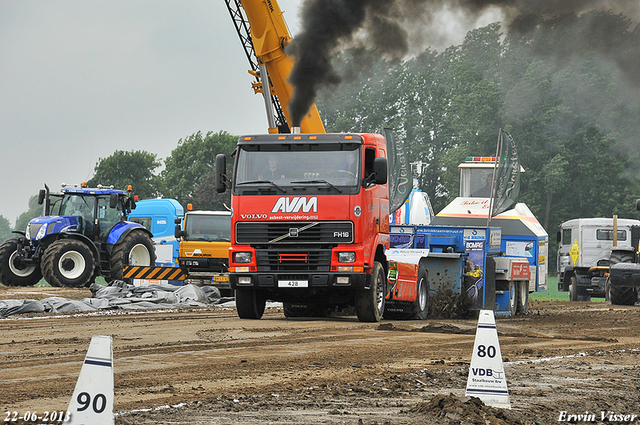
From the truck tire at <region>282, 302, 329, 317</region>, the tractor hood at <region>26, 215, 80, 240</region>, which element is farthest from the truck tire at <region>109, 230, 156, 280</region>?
the truck tire at <region>282, 302, 329, 317</region>

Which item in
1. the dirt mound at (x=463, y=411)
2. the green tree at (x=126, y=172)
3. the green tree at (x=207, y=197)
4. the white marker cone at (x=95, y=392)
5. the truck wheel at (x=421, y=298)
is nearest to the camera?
the white marker cone at (x=95, y=392)

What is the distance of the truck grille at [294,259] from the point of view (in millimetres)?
14391

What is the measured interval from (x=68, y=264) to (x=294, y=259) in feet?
38.2

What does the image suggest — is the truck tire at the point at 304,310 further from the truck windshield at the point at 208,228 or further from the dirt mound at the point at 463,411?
the dirt mound at the point at 463,411

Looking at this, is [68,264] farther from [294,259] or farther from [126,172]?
[126,172]

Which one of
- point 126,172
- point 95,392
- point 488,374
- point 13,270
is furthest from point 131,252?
point 126,172

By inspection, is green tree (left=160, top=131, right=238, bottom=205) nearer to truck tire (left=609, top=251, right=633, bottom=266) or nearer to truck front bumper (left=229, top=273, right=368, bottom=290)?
truck tire (left=609, top=251, right=633, bottom=266)

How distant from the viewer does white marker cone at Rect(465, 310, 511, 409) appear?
21.8 feet

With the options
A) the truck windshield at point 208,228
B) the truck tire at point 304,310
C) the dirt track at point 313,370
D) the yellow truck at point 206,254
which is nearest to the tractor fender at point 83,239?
the yellow truck at point 206,254

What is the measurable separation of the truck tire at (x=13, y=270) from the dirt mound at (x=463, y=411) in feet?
67.7

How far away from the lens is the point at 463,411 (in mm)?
6352

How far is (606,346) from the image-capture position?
1255 centimetres

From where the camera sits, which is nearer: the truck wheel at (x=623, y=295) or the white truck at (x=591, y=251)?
the truck wheel at (x=623, y=295)

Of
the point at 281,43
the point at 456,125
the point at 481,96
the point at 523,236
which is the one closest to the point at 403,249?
the point at 281,43
